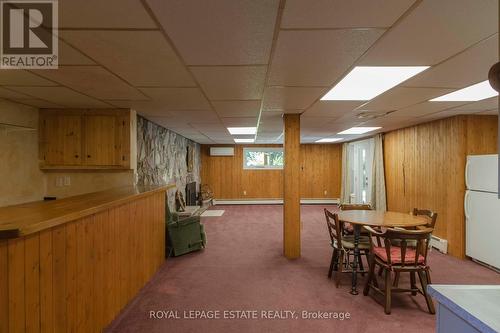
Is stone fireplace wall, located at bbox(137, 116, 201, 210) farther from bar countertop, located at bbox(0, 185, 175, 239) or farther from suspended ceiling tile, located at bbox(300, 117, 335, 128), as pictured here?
suspended ceiling tile, located at bbox(300, 117, 335, 128)

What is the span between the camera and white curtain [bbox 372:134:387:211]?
6691 mm

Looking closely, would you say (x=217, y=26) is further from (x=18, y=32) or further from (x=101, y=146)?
(x=101, y=146)

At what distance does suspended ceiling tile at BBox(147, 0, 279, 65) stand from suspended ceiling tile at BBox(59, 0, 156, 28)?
0.09 meters

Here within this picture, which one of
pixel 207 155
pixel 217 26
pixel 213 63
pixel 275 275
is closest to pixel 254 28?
pixel 217 26

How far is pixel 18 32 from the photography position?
5.22 ft

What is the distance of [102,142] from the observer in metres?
3.74

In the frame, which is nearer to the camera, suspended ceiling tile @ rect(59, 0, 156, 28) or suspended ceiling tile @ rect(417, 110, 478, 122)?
suspended ceiling tile @ rect(59, 0, 156, 28)

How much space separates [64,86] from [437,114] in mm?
4978

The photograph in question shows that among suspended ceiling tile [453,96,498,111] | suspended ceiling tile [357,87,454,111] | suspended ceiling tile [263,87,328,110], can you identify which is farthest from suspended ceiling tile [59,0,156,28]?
suspended ceiling tile [453,96,498,111]

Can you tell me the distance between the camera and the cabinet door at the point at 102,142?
3721mm

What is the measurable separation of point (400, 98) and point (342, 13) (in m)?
2.23

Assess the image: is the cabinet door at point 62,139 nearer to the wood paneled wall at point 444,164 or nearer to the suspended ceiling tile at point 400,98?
the suspended ceiling tile at point 400,98

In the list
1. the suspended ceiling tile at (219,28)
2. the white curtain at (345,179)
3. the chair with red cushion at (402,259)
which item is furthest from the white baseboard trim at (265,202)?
the suspended ceiling tile at (219,28)

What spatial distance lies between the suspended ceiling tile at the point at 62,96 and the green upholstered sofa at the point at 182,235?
1872mm
